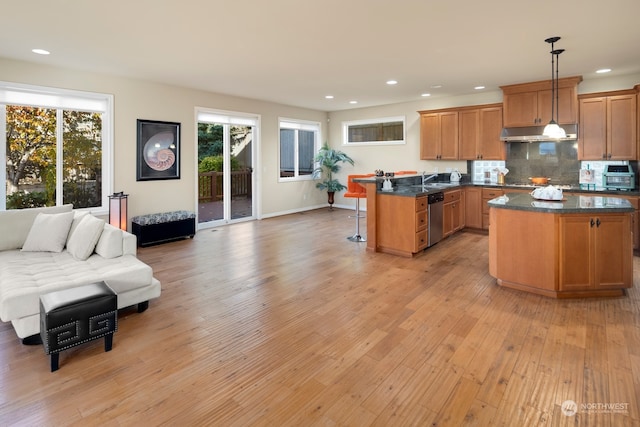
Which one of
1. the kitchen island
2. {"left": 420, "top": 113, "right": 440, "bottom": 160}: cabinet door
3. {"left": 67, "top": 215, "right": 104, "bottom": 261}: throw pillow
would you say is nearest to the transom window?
{"left": 420, "top": 113, "right": 440, "bottom": 160}: cabinet door

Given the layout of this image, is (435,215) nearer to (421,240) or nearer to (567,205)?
(421,240)

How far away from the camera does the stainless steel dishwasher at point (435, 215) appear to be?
5410mm

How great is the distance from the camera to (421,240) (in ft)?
17.0

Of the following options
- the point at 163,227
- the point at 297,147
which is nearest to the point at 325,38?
the point at 163,227

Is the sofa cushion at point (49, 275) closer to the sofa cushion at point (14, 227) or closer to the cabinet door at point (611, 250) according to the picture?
the sofa cushion at point (14, 227)

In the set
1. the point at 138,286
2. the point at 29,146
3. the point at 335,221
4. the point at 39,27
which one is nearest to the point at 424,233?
the point at 335,221

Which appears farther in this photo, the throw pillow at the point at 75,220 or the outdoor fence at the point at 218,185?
the outdoor fence at the point at 218,185

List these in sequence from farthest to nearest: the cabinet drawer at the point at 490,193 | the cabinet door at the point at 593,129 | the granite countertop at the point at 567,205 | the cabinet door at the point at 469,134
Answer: the cabinet door at the point at 469,134 < the cabinet drawer at the point at 490,193 < the cabinet door at the point at 593,129 < the granite countertop at the point at 567,205

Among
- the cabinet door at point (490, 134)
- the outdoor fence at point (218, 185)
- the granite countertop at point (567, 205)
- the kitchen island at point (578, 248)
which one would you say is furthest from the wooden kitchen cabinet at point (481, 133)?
the outdoor fence at point (218, 185)

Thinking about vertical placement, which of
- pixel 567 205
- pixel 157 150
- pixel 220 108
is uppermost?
pixel 220 108

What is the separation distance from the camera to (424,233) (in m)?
5.25

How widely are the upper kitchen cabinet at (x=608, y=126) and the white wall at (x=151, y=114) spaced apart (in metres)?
6.05

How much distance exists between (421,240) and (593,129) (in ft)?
11.1

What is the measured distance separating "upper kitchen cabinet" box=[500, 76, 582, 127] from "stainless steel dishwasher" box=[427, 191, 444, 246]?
2090 millimetres
